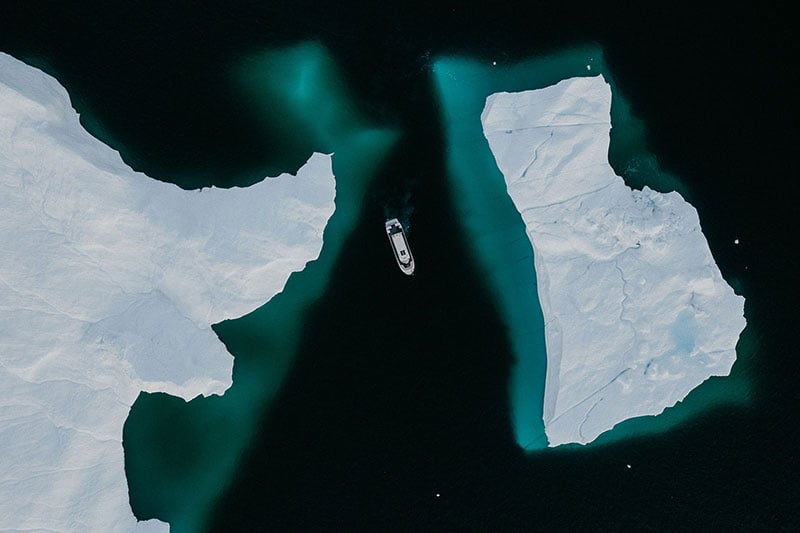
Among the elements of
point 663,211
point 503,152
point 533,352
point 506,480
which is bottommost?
point 506,480

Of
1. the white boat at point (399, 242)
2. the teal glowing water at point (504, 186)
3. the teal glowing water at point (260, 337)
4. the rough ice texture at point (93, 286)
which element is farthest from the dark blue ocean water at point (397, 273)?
the rough ice texture at point (93, 286)

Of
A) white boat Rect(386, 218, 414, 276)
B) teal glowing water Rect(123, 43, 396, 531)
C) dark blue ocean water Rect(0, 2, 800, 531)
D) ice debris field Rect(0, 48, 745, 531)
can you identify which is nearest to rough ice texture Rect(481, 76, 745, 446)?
ice debris field Rect(0, 48, 745, 531)

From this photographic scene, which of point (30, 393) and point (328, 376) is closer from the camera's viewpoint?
point (30, 393)

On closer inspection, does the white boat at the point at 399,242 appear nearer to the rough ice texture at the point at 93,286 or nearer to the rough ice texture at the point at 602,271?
the rough ice texture at the point at 93,286

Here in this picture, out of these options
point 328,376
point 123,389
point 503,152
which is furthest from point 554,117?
point 123,389

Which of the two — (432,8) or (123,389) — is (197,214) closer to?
(123,389)

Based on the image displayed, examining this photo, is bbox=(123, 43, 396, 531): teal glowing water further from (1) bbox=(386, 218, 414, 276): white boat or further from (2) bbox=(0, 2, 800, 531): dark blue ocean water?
(1) bbox=(386, 218, 414, 276): white boat
